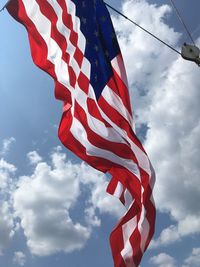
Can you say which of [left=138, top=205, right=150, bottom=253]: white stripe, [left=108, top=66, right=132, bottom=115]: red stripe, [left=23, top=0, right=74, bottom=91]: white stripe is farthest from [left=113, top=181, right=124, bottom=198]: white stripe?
[left=23, top=0, right=74, bottom=91]: white stripe

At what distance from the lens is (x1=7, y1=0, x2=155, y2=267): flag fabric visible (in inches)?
512

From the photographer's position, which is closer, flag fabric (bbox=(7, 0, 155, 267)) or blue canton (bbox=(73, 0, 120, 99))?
flag fabric (bbox=(7, 0, 155, 267))

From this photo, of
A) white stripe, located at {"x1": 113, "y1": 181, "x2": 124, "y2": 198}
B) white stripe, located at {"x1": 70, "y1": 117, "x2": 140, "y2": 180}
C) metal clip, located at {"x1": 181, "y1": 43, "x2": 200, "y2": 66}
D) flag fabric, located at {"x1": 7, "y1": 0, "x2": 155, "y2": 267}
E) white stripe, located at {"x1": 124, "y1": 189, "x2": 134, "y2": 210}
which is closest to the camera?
flag fabric, located at {"x1": 7, "y1": 0, "x2": 155, "y2": 267}

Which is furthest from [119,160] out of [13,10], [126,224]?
[13,10]

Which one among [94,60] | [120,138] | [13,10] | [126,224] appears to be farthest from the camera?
[13,10]

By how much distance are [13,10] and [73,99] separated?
4.57m

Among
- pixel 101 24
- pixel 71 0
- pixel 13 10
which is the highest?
pixel 13 10

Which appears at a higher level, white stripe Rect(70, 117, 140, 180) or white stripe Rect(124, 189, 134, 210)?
white stripe Rect(70, 117, 140, 180)

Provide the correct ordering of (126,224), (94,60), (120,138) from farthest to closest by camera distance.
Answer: (94,60) < (120,138) < (126,224)

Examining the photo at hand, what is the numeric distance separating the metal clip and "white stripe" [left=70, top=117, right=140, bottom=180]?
3.28m

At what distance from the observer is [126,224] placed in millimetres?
13000

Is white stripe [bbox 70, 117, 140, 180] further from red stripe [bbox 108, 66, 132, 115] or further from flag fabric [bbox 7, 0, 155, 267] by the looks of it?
red stripe [bbox 108, 66, 132, 115]

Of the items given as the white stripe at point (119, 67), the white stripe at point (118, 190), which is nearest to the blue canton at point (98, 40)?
the white stripe at point (119, 67)

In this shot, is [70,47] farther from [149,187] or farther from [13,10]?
[149,187]
